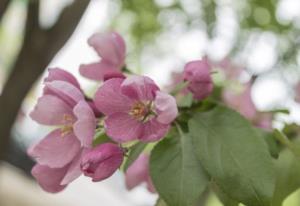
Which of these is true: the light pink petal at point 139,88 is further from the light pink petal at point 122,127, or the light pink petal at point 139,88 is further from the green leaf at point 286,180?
the green leaf at point 286,180

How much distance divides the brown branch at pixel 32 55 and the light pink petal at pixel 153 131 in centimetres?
71

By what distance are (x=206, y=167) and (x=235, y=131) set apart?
48 millimetres

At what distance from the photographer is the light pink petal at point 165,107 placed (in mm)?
420

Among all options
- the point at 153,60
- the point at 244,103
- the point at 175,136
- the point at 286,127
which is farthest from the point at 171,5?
the point at 175,136

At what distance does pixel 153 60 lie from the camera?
193cm

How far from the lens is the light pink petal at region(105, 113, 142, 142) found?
43 cm

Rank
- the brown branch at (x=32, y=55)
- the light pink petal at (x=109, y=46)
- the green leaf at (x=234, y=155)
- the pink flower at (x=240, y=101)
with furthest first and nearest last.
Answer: the brown branch at (x=32, y=55)
the pink flower at (x=240, y=101)
the light pink petal at (x=109, y=46)
the green leaf at (x=234, y=155)

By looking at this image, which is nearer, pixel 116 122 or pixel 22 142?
pixel 116 122

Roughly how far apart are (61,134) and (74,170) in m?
0.05

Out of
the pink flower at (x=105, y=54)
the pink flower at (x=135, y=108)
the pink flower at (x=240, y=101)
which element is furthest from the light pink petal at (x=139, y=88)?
the pink flower at (x=240, y=101)

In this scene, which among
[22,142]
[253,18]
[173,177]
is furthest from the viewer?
[22,142]

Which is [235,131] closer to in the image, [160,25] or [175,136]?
[175,136]

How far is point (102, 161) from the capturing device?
420mm

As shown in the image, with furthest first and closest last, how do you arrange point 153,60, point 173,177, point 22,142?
point 22,142, point 153,60, point 173,177
